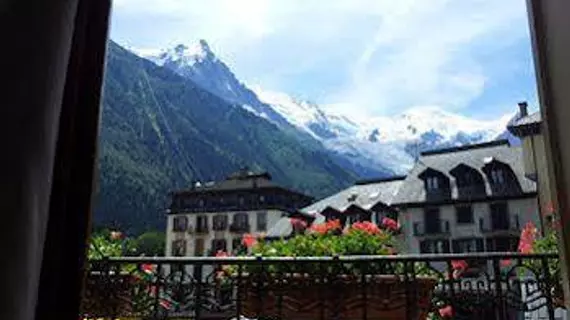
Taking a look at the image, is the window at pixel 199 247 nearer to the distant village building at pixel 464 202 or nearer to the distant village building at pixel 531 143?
the distant village building at pixel 464 202

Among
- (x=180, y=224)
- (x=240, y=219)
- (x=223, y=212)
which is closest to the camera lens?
(x=240, y=219)

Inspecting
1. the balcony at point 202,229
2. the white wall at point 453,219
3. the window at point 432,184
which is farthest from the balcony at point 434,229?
the balcony at point 202,229

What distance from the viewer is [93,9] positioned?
4.83 ft

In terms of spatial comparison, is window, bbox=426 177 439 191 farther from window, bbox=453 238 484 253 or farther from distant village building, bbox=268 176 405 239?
window, bbox=453 238 484 253

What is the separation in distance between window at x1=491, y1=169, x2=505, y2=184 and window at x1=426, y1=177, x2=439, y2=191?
8.42ft

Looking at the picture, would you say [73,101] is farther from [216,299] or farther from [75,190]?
[216,299]

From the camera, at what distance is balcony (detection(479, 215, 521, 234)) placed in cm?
2642

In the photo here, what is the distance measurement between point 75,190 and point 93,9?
0.45 metres

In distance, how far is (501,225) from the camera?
27.0 m

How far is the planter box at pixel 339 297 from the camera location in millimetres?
2375

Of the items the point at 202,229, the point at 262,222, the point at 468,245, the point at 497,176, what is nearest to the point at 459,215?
the point at 468,245

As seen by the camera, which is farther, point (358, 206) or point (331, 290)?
point (358, 206)

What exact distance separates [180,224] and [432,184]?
20349mm

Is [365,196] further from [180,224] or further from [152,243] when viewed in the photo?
[152,243]
